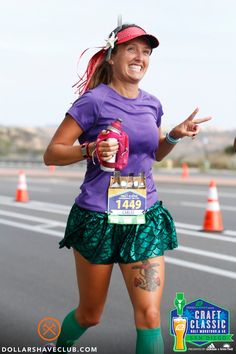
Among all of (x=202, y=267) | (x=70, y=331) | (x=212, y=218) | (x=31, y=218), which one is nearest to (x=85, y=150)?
(x=70, y=331)

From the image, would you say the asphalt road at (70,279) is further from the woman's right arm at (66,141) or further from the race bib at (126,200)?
the woman's right arm at (66,141)

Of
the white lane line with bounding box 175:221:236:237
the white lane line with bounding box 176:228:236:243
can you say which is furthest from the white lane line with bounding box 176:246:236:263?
the white lane line with bounding box 175:221:236:237

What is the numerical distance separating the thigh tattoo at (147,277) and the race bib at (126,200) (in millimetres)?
237

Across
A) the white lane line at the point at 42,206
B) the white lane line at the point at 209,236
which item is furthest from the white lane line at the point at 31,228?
the white lane line at the point at 209,236

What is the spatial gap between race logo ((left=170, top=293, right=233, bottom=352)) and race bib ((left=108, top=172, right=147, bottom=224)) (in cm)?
110

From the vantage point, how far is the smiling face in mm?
3877

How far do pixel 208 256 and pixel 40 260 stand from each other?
2.02 meters

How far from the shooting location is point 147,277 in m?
3.72

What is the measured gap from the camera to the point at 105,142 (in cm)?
355

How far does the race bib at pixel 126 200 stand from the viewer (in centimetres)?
381

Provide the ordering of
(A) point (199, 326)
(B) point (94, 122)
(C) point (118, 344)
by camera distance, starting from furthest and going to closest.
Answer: (C) point (118, 344) → (A) point (199, 326) → (B) point (94, 122)

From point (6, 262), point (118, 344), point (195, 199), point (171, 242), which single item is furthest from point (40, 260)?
point (195, 199)

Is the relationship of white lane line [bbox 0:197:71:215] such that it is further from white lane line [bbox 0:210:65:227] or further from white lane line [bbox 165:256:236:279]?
white lane line [bbox 165:256:236:279]

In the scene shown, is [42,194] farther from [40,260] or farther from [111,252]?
[111,252]
